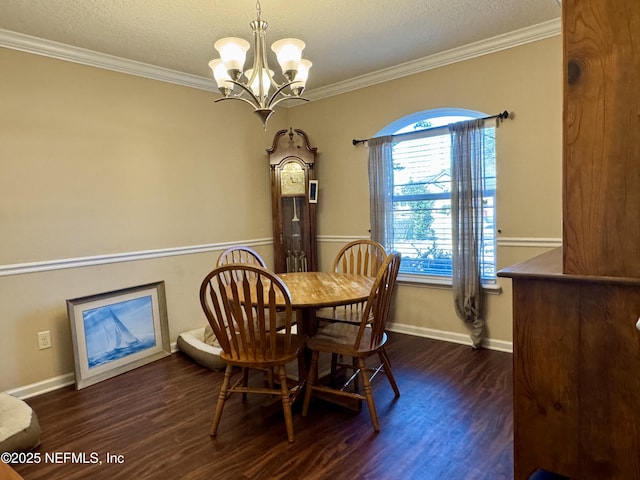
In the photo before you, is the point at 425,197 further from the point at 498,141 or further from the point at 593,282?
the point at 593,282

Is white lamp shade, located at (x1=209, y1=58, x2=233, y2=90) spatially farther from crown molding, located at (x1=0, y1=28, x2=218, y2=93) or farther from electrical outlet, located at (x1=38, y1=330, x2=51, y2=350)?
electrical outlet, located at (x1=38, y1=330, x2=51, y2=350)

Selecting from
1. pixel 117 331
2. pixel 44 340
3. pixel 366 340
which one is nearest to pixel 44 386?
pixel 44 340

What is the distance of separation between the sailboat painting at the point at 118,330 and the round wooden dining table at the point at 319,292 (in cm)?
126

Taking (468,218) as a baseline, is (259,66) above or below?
above

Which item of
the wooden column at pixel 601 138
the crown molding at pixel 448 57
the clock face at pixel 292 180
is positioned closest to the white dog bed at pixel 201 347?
the clock face at pixel 292 180

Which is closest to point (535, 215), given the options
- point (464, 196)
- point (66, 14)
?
point (464, 196)

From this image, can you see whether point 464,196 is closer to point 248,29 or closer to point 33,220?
point 248,29

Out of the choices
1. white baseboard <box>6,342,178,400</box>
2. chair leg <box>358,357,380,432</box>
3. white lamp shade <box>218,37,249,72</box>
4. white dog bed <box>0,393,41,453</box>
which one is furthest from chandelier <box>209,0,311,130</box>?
white baseboard <box>6,342,178,400</box>

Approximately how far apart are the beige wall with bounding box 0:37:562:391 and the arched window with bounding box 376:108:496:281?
5.7 inches

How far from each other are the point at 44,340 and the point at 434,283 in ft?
10.1

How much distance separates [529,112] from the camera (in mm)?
2977

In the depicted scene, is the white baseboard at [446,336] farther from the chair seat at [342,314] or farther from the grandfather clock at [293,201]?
the grandfather clock at [293,201]

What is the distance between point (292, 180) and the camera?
13.6 ft

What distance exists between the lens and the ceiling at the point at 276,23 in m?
2.38
